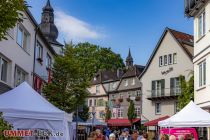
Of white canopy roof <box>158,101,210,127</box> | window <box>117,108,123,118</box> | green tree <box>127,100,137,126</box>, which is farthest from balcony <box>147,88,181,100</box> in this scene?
white canopy roof <box>158,101,210,127</box>

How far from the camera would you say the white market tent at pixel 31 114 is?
1233 cm

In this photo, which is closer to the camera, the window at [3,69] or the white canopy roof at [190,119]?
the white canopy roof at [190,119]

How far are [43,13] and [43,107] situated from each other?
5852 cm

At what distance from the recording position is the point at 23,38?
25.1 m

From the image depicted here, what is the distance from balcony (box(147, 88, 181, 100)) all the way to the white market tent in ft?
124

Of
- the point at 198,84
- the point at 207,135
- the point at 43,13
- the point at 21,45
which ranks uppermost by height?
the point at 43,13

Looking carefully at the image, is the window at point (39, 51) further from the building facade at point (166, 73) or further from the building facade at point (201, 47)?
the building facade at point (166, 73)

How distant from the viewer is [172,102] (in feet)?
169

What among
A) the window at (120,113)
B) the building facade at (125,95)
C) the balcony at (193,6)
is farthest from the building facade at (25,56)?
the window at (120,113)

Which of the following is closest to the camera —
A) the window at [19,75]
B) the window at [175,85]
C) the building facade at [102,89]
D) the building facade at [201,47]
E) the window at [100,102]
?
the building facade at [201,47]

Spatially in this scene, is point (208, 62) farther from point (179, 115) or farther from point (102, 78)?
point (102, 78)

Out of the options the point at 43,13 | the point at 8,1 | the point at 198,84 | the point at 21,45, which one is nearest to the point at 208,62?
the point at 198,84

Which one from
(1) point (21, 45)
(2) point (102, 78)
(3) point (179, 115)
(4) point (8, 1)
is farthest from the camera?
(2) point (102, 78)

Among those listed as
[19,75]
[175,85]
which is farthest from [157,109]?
[19,75]
